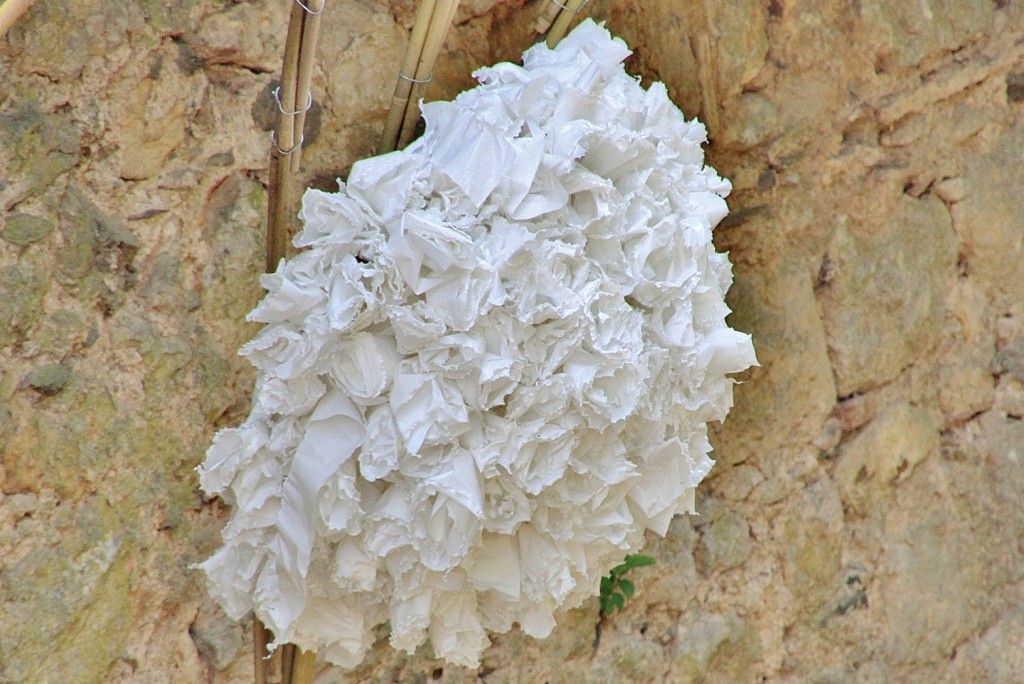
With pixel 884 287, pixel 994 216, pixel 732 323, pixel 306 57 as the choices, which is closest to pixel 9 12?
pixel 306 57

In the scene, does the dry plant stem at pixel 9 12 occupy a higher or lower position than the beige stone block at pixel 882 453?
higher

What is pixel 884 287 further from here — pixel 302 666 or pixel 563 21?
pixel 302 666

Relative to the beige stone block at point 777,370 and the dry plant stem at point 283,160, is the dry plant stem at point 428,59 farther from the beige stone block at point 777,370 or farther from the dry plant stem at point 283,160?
the beige stone block at point 777,370

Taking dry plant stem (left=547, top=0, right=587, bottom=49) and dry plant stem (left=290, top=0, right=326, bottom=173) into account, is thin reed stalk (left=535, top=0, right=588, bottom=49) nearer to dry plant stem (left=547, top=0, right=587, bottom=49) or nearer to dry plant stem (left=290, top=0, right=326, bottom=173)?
dry plant stem (left=547, top=0, right=587, bottom=49)

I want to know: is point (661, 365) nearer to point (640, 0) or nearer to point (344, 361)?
point (344, 361)

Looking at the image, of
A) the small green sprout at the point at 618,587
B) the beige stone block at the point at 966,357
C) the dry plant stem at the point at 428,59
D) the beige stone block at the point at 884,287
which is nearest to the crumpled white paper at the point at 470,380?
the dry plant stem at the point at 428,59

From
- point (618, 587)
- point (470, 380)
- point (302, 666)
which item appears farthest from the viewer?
point (618, 587)

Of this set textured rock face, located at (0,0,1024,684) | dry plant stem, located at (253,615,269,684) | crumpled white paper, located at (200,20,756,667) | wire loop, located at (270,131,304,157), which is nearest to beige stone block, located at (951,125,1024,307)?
textured rock face, located at (0,0,1024,684)

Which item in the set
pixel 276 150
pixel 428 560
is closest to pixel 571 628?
pixel 428 560
